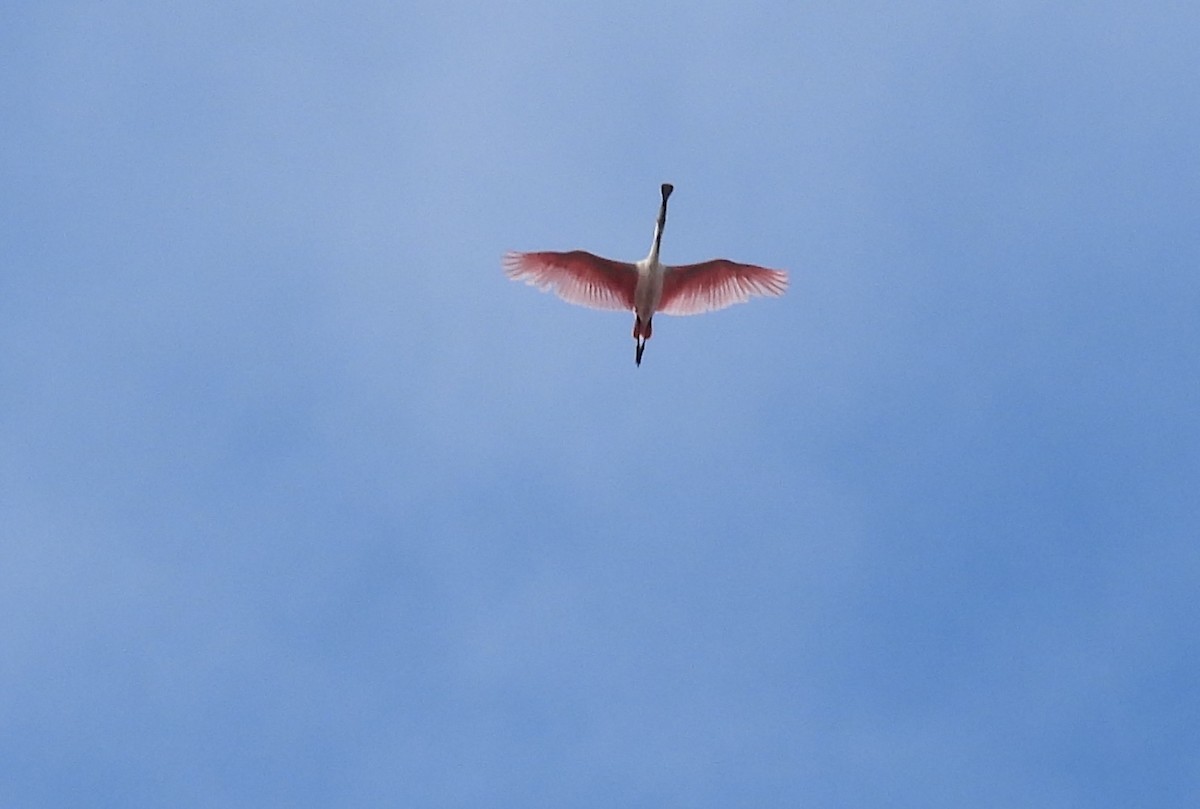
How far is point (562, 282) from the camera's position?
109 ft

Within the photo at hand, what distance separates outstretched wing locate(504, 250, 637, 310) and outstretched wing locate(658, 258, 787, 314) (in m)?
0.69

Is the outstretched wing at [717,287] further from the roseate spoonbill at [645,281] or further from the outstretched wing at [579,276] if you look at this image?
the outstretched wing at [579,276]

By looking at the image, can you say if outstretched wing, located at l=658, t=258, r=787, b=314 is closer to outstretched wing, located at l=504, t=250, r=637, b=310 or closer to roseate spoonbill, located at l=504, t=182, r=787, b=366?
roseate spoonbill, located at l=504, t=182, r=787, b=366

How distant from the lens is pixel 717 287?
Answer: 3378 centimetres

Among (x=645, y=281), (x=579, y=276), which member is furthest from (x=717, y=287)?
(x=579, y=276)

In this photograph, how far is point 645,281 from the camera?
109 ft

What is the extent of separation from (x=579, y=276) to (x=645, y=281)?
111 centimetres

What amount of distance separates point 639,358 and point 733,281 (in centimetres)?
208

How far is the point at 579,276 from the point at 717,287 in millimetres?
2357

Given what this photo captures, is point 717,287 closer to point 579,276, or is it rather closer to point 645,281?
point 645,281

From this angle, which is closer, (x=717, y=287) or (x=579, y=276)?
(x=579, y=276)

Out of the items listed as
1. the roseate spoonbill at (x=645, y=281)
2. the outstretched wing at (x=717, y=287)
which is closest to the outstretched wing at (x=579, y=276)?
the roseate spoonbill at (x=645, y=281)

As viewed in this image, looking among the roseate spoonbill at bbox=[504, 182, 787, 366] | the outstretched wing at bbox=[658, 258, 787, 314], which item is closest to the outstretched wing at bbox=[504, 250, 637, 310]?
the roseate spoonbill at bbox=[504, 182, 787, 366]

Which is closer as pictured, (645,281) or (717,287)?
(645,281)
